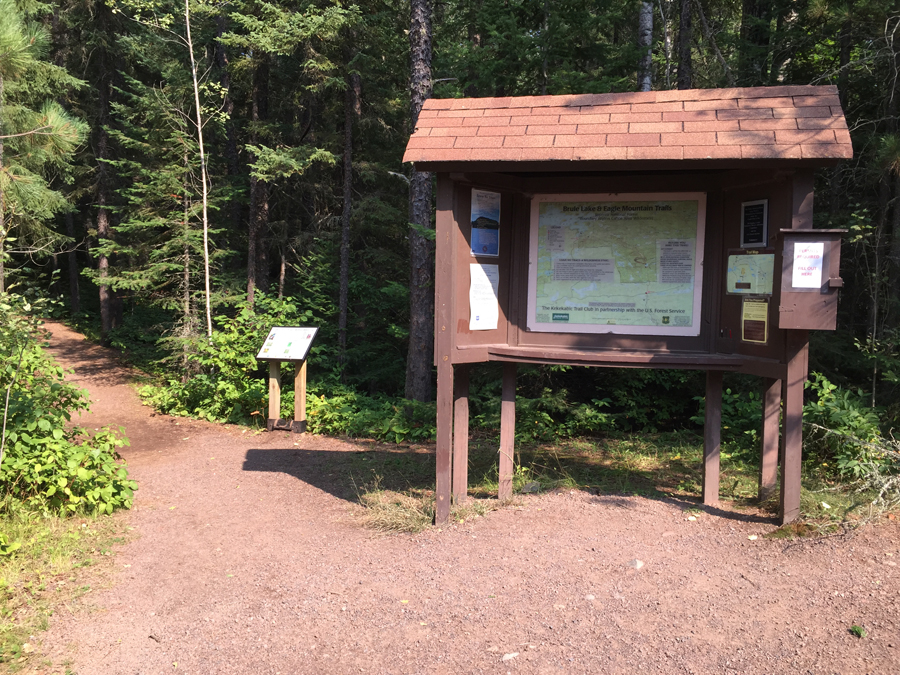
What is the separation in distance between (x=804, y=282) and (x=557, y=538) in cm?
244

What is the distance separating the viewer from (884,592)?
3779 millimetres

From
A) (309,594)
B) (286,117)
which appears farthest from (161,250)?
(309,594)

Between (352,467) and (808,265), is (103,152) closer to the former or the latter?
(352,467)

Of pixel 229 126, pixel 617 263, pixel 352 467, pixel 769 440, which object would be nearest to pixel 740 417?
pixel 769 440

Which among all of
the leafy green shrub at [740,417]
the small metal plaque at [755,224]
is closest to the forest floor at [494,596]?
the small metal plaque at [755,224]

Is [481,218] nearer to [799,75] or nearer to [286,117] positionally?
[799,75]

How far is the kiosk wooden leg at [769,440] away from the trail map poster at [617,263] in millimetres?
876

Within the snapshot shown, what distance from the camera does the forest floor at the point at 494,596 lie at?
3.40 m

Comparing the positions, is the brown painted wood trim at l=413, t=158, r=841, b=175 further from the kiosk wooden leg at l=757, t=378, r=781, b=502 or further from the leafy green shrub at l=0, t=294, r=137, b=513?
the leafy green shrub at l=0, t=294, r=137, b=513

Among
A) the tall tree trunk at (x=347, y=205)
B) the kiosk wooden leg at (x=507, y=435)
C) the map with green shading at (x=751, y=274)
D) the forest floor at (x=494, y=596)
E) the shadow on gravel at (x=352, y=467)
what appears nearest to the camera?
the forest floor at (x=494, y=596)

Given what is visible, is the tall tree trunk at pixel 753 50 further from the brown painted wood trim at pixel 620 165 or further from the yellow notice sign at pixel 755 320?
the yellow notice sign at pixel 755 320

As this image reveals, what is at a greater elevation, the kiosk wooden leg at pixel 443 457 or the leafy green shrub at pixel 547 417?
the kiosk wooden leg at pixel 443 457

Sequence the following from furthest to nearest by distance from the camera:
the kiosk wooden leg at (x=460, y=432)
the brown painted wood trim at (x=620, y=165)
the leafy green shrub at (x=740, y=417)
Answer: the leafy green shrub at (x=740, y=417) < the kiosk wooden leg at (x=460, y=432) < the brown painted wood trim at (x=620, y=165)

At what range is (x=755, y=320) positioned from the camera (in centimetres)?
500
